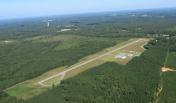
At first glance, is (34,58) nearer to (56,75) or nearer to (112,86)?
(56,75)

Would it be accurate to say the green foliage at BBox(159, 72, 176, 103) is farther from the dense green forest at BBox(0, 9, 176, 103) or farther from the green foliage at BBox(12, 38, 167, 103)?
the green foliage at BBox(12, 38, 167, 103)

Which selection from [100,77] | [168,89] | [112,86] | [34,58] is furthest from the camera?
[34,58]

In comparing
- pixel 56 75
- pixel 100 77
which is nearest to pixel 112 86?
pixel 100 77

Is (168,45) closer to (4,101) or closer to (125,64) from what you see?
(125,64)

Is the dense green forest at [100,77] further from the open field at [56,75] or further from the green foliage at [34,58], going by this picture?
the open field at [56,75]

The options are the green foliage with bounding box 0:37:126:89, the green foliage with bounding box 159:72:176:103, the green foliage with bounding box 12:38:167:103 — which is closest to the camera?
the green foliage with bounding box 12:38:167:103

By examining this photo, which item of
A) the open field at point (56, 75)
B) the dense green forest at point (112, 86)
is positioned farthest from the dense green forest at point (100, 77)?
the open field at point (56, 75)

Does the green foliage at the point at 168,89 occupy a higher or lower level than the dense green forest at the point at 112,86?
lower

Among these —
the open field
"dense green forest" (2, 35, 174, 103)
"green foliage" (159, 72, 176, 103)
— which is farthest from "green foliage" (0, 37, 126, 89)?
"green foliage" (159, 72, 176, 103)

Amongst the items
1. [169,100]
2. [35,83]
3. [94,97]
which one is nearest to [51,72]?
[35,83]

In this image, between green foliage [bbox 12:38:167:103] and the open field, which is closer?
green foliage [bbox 12:38:167:103]

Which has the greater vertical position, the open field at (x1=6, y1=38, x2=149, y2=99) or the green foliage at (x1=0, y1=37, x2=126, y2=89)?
the open field at (x1=6, y1=38, x2=149, y2=99)
